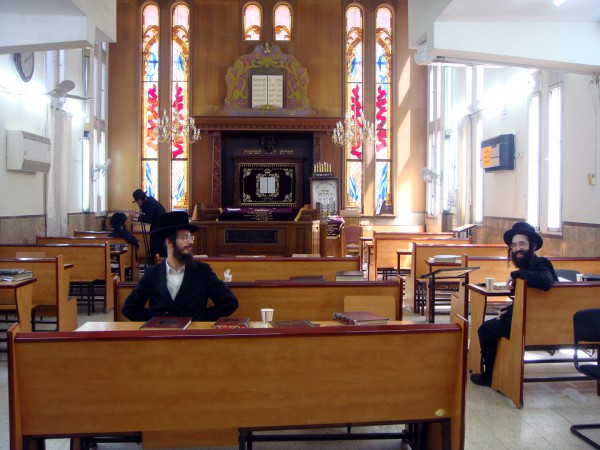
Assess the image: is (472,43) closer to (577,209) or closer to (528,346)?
(577,209)

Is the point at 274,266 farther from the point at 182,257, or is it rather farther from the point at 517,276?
the point at 517,276

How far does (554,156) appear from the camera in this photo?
9.68m

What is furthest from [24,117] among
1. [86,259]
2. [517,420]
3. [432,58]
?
[517,420]

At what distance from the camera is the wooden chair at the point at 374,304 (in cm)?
453

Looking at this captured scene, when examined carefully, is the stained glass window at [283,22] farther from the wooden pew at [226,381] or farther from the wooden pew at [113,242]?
the wooden pew at [226,381]

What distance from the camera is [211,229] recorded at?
11.6 m

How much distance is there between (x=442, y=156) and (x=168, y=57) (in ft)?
27.5

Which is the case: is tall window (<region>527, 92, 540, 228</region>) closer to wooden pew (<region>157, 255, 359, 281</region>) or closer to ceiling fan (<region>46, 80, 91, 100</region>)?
wooden pew (<region>157, 255, 359, 281</region>)

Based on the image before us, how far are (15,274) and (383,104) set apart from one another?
13583mm

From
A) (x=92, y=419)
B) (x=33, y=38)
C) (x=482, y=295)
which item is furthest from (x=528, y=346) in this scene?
(x=33, y=38)

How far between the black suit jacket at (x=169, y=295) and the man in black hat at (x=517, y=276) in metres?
2.41

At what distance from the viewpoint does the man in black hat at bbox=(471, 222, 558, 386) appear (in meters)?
4.86

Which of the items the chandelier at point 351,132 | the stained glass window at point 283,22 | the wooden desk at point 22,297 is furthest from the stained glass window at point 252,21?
the wooden desk at point 22,297

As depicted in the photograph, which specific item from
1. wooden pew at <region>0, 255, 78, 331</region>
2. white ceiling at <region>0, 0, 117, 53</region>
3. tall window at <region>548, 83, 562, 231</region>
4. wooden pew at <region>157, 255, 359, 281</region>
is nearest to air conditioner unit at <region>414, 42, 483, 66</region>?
tall window at <region>548, 83, 562, 231</region>
